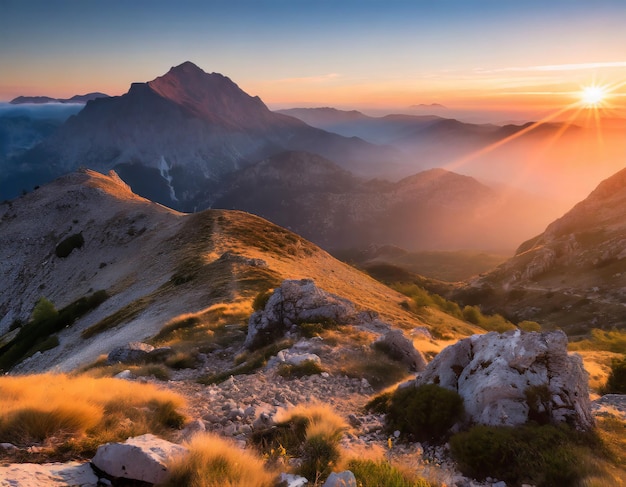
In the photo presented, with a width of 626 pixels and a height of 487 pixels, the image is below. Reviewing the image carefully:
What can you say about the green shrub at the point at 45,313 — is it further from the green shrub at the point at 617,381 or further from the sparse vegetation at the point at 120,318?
the green shrub at the point at 617,381

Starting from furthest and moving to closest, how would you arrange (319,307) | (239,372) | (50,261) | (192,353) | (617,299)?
(617,299), (50,261), (319,307), (192,353), (239,372)

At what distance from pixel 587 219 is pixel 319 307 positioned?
16410 centimetres

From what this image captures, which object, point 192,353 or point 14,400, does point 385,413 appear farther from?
point 192,353

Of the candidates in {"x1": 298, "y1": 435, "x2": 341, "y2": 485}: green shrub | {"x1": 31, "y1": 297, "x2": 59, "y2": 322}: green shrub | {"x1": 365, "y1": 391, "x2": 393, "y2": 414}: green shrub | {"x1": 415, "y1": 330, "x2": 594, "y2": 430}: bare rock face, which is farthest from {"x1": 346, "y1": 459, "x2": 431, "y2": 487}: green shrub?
{"x1": 31, "y1": 297, "x2": 59, "y2": 322}: green shrub

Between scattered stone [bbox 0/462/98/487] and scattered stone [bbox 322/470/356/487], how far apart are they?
13.3ft

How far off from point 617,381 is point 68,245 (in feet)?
290

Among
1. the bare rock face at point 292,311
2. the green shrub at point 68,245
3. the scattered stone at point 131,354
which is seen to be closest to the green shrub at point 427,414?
the bare rock face at point 292,311

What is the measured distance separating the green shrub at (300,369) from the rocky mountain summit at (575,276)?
8341 cm

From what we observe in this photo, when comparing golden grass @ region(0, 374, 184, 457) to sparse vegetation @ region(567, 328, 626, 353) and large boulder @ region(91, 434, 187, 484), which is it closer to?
large boulder @ region(91, 434, 187, 484)

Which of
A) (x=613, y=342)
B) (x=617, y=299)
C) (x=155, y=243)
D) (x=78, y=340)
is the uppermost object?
(x=155, y=243)

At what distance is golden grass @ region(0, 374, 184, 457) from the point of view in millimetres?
7891

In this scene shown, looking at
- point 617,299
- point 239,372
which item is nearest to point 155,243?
point 239,372

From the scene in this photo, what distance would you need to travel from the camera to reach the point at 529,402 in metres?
10.4

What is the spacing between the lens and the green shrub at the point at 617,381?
18.8m
